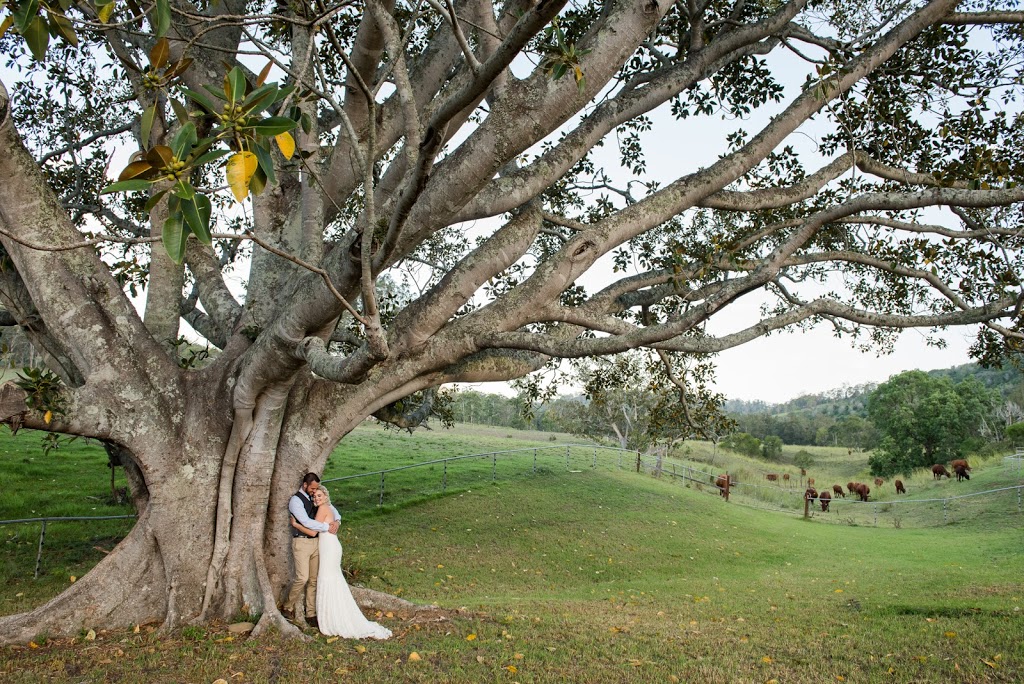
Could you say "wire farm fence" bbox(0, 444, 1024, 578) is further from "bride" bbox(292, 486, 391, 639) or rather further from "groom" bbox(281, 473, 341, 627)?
"bride" bbox(292, 486, 391, 639)

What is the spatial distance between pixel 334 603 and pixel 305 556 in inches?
22.1

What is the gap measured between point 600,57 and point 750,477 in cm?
3391

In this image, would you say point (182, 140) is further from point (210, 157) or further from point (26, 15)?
point (26, 15)

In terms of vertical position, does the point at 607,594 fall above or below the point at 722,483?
below

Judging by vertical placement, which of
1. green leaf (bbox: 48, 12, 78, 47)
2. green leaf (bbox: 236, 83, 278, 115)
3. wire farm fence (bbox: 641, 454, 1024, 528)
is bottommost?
wire farm fence (bbox: 641, 454, 1024, 528)

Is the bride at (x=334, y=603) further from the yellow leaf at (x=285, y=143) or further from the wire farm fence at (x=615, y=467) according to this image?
the yellow leaf at (x=285, y=143)

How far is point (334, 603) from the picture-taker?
21.5 ft

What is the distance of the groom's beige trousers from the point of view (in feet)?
22.3

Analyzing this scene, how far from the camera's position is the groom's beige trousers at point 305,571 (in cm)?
680

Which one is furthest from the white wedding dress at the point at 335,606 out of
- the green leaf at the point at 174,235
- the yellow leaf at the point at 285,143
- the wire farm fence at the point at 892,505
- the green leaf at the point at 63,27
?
the wire farm fence at the point at 892,505

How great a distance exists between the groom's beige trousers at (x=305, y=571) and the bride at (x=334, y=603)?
0.31 ft

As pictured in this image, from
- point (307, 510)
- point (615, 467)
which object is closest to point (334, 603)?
point (307, 510)

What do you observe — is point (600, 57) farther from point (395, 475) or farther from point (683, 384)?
point (395, 475)

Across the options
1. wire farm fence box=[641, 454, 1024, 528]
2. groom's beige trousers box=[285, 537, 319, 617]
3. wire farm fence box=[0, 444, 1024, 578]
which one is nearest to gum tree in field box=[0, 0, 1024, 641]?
groom's beige trousers box=[285, 537, 319, 617]
